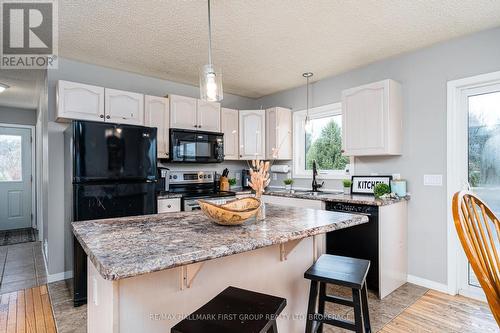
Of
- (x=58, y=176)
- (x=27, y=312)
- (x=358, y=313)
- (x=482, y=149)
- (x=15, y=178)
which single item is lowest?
(x=27, y=312)

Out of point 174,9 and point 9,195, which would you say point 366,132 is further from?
point 9,195

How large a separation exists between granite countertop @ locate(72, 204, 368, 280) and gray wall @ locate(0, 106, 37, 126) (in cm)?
551

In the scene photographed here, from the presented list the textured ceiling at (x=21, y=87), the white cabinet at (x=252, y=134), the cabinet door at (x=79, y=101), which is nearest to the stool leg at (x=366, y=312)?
the white cabinet at (x=252, y=134)

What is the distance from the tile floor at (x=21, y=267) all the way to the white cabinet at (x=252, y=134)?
295 centimetres

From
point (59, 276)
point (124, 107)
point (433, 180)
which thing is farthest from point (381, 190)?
point (59, 276)

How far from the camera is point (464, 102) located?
273 cm

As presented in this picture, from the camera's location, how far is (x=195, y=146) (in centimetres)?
373

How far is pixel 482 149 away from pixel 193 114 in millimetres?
3193

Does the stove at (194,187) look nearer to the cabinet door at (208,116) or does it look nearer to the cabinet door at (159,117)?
the cabinet door at (159,117)

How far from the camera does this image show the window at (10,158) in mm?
5332

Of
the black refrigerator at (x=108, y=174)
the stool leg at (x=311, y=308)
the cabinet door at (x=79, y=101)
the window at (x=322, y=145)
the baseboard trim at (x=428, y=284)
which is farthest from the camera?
the window at (x=322, y=145)

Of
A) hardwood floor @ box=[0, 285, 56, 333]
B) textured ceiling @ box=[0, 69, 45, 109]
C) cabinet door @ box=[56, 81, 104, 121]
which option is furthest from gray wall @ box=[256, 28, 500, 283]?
textured ceiling @ box=[0, 69, 45, 109]

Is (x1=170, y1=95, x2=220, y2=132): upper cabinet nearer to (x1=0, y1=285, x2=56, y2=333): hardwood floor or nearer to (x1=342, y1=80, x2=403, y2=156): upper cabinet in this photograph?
(x1=342, y1=80, x2=403, y2=156): upper cabinet

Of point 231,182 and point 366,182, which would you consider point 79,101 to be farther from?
point 366,182
